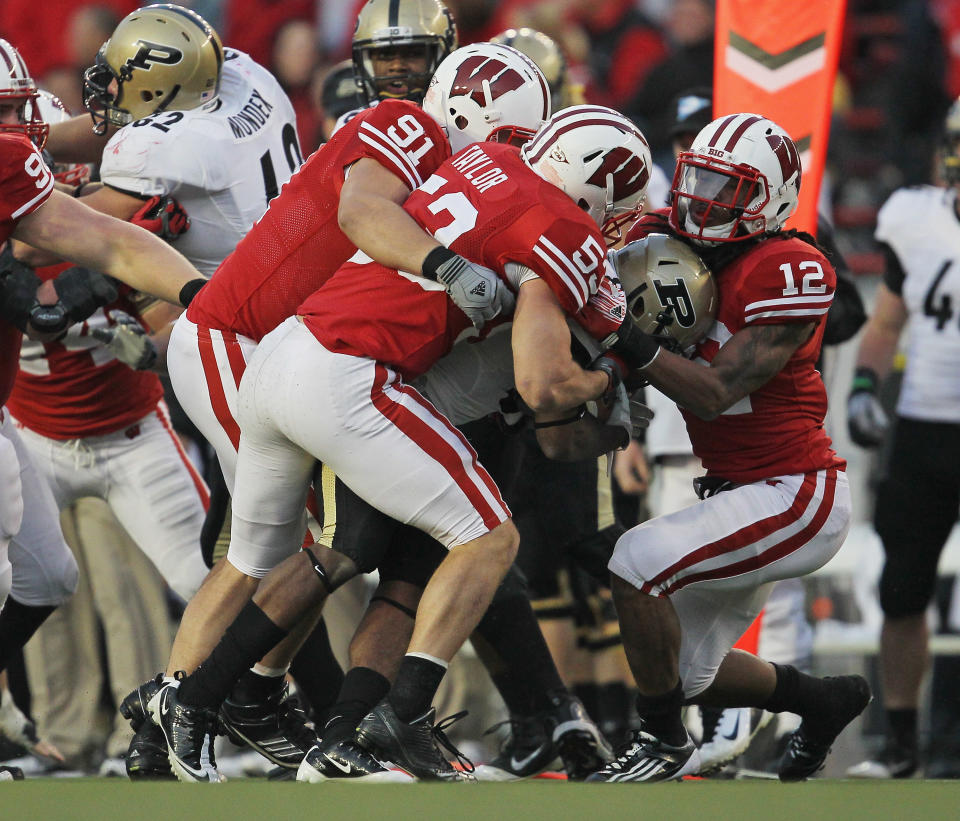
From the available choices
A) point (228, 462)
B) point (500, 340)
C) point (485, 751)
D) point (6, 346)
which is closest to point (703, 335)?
point (500, 340)

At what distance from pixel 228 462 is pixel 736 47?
87.5 inches

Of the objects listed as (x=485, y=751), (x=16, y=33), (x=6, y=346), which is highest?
(x=6, y=346)

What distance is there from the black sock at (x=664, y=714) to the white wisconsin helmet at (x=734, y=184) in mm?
1205

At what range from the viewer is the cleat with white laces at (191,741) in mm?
3916

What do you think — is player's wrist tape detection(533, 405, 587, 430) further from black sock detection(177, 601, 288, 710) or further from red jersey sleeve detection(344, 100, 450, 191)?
black sock detection(177, 601, 288, 710)

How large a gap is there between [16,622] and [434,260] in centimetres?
197

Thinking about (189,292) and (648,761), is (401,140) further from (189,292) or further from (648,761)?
(648,761)

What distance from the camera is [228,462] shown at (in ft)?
14.1

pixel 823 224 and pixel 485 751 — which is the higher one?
pixel 823 224

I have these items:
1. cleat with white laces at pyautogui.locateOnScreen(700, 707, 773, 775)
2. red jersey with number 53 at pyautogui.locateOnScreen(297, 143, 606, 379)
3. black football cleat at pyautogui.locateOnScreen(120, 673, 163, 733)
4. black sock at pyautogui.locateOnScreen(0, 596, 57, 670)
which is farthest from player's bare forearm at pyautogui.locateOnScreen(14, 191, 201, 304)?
cleat with white laces at pyautogui.locateOnScreen(700, 707, 773, 775)

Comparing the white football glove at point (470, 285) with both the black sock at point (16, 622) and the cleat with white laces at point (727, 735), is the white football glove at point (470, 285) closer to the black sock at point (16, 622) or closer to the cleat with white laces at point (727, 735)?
the cleat with white laces at point (727, 735)

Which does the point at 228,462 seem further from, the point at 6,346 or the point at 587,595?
the point at 587,595

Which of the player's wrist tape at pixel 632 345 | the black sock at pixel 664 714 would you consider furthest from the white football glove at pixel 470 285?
the black sock at pixel 664 714

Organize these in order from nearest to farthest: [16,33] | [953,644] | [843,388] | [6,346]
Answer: [6,346] → [953,644] → [843,388] → [16,33]
